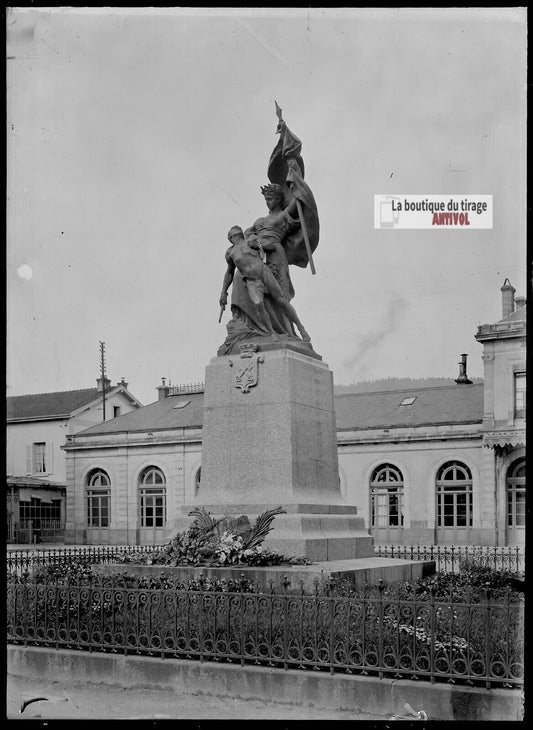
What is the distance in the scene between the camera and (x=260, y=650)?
8.60m

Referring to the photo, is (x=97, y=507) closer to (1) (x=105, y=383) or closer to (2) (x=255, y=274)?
(1) (x=105, y=383)

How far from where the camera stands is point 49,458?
48.8 meters

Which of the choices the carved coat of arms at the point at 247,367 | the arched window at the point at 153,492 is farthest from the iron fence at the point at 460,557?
the arched window at the point at 153,492

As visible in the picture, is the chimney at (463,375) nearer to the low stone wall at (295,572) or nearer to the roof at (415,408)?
the roof at (415,408)

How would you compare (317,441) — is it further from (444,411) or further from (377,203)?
(444,411)

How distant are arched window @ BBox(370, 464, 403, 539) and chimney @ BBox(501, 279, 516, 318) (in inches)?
330

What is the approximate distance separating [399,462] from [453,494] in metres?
2.51

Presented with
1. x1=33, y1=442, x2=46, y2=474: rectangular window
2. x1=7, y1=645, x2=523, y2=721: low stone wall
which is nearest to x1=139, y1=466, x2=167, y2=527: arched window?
Result: x1=33, y1=442, x2=46, y2=474: rectangular window

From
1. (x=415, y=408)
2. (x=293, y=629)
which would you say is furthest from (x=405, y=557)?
(x=415, y=408)

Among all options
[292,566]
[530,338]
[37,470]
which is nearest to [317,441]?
[292,566]

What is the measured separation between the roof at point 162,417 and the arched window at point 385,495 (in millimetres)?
8177

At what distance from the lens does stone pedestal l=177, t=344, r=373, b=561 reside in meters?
12.4

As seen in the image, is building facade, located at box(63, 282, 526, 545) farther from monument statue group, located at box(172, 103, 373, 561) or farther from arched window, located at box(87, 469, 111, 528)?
monument statue group, located at box(172, 103, 373, 561)
